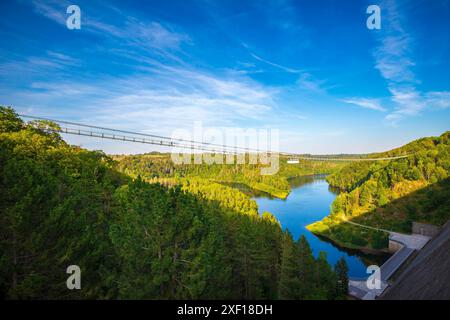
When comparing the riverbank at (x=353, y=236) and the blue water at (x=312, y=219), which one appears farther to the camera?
the riverbank at (x=353, y=236)

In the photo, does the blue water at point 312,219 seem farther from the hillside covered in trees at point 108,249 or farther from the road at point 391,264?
the hillside covered in trees at point 108,249

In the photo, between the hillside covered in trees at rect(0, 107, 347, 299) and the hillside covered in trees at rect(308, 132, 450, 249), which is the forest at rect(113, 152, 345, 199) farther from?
the hillside covered in trees at rect(0, 107, 347, 299)

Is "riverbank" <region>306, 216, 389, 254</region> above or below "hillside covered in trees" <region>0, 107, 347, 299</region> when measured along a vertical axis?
below

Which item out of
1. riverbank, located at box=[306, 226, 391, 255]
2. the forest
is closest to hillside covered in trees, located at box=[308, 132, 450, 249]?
riverbank, located at box=[306, 226, 391, 255]

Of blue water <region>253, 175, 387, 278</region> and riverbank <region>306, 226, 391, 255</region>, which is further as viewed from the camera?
riverbank <region>306, 226, 391, 255</region>

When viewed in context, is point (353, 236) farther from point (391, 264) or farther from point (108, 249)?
point (108, 249)
